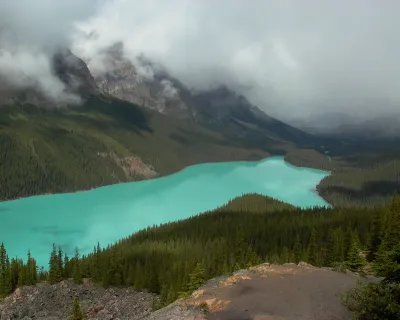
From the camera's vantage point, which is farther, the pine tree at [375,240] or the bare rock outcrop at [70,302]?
the pine tree at [375,240]

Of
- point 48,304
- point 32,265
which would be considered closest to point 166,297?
point 48,304

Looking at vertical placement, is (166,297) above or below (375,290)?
below

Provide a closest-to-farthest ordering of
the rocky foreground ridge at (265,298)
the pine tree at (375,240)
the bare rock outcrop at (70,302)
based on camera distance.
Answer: the rocky foreground ridge at (265,298)
the bare rock outcrop at (70,302)
the pine tree at (375,240)

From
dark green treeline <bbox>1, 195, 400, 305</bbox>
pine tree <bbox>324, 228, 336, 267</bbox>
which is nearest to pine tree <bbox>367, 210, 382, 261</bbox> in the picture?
dark green treeline <bbox>1, 195, 400, 305</bbox>

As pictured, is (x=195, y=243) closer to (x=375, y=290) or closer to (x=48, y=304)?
(x=48, y=304)

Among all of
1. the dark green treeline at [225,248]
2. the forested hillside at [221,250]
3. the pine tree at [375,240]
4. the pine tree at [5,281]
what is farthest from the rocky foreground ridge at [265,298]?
the pine tree at [5,281]

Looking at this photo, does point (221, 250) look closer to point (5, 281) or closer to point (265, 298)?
point (5, 281)

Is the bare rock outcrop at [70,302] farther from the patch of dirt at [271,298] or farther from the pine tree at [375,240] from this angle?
the pine tree at [375,240]

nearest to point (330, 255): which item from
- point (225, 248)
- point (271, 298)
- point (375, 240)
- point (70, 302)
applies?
point (375, 240)
